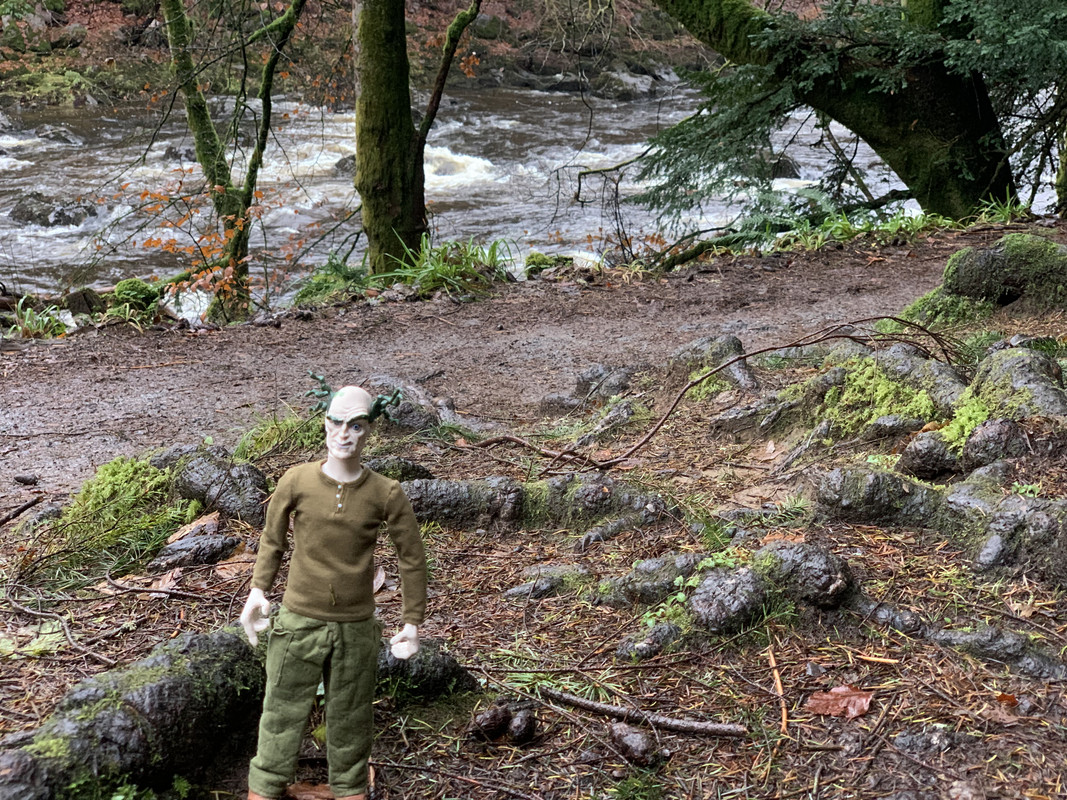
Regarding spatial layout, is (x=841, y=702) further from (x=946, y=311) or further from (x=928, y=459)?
(x=946, y=311)

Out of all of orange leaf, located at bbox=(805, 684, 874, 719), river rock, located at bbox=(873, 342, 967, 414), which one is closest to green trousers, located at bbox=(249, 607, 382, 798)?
orange leaf, located at bbox=(805, 684, 874, 719)

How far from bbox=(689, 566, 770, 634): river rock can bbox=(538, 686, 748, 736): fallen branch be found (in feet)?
1.18

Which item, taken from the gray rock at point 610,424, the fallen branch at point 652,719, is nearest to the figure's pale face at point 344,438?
the fallen branch at point 652,719

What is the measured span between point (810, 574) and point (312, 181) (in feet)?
48.7

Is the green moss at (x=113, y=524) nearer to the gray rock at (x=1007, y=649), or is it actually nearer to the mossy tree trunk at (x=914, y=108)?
the gray rock at (x=1007, y=649)

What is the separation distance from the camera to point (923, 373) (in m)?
3.71

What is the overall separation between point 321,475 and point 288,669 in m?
0.45

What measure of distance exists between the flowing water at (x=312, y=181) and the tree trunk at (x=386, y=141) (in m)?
0.92

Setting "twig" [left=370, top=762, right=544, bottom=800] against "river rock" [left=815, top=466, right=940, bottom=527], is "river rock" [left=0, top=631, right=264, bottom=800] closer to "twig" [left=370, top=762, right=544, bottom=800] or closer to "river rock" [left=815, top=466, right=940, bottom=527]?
"twig" [left=370, top=762, right=544, bottom=800]

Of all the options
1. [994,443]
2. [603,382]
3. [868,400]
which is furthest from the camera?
[603,382]

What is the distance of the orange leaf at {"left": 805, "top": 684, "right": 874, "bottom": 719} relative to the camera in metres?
2.25

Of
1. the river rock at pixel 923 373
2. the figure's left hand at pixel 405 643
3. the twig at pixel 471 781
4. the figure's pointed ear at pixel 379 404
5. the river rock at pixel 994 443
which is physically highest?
the figure's pointed ear at pixel 379 404

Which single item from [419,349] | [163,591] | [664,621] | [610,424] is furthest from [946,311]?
[163,591]

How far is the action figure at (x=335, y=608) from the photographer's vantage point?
6.66 feet
